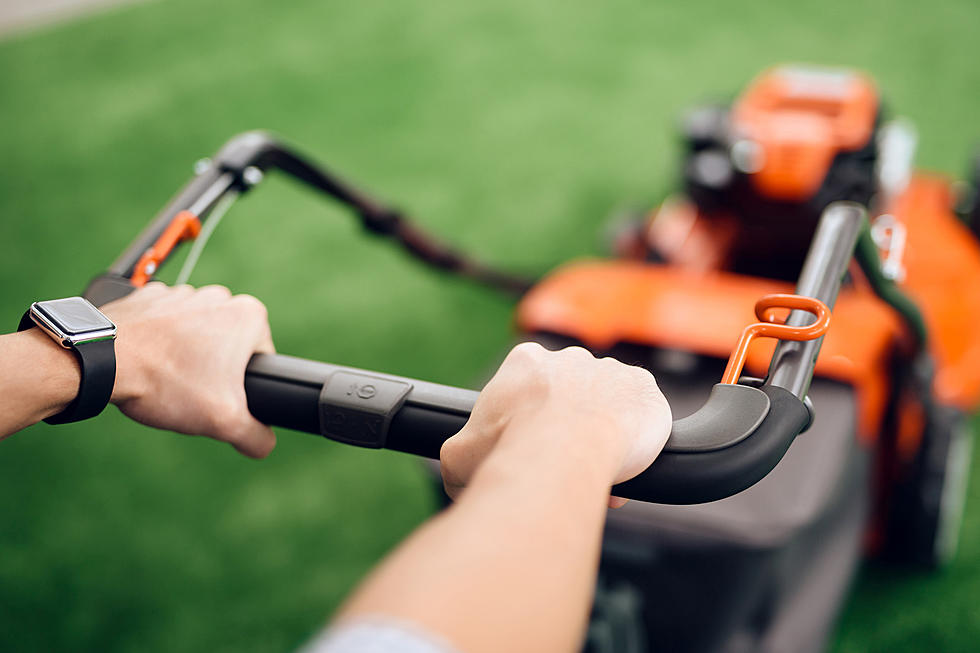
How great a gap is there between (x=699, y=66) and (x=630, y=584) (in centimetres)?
182

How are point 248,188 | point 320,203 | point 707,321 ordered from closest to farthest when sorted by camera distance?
1. point 248,188
2. point 707,321
3. point 320,203

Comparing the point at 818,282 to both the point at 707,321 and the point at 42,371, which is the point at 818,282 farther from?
the point at 42,371

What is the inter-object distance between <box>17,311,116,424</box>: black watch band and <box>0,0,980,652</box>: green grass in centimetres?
15

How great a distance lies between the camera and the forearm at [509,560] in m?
0.33

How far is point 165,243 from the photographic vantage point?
0.74 metres

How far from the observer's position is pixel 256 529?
138cm

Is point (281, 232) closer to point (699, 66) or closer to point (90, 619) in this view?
point (90, 619)

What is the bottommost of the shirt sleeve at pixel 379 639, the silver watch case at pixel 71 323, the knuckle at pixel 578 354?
the shirt sleeve at pixel 379 639

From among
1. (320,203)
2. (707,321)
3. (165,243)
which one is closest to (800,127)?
(707,321)

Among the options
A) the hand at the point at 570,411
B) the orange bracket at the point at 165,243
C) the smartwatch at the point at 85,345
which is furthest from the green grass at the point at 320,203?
the hand at the point at 570,411

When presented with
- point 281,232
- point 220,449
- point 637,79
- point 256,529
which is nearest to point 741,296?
point 256,529

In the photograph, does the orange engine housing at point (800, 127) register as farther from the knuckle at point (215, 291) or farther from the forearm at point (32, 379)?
the forearm at point (32, 379)

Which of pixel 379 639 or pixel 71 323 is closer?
pixel 379 639

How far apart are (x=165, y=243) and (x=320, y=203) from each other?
1.29m
